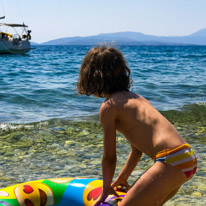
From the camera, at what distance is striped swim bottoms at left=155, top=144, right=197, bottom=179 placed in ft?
6.58

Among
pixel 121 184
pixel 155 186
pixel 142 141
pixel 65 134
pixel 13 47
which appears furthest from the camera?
pixel 13 47

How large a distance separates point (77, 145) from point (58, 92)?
5.75 meters

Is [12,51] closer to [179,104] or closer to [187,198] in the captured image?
[179,104]

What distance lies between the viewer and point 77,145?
487 cm

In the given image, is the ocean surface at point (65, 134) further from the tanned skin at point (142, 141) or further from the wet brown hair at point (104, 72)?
the tanned skin at point (142, 141)

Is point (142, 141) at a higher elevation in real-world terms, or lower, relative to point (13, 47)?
lower

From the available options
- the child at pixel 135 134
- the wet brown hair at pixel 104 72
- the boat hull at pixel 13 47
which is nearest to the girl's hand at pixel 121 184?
the child at pixel 135 134

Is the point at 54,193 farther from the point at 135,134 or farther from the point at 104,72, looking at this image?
the point at 104,72

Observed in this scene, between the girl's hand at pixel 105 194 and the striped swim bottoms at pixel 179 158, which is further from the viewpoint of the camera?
the girl's hand at pixel 105 194

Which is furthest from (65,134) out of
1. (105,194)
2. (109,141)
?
(109,141)

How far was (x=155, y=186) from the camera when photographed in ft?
6.46

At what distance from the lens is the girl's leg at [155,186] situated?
197 centimetres

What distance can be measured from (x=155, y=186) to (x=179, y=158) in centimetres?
22

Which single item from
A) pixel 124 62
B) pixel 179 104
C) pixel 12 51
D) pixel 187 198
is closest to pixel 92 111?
pixel 179 104
